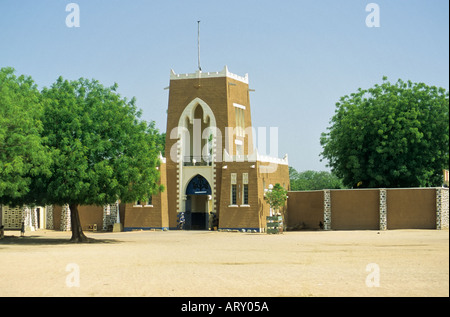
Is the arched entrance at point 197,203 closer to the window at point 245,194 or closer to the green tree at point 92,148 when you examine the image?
the window at point 245,194

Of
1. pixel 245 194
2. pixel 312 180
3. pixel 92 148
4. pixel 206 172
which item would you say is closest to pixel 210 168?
pixel 206 172

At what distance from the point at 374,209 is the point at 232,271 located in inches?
1061

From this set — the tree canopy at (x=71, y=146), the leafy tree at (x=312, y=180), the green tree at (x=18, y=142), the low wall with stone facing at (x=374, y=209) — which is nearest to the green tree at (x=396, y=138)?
the low wall with stone facing at (x=374, y=209)

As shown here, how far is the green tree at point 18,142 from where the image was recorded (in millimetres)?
27922

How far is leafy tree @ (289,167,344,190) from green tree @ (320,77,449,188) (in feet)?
147

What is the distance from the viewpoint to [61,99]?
31.8m

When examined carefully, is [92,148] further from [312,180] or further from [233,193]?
[312,180]

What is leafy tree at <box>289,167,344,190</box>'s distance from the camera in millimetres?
98688

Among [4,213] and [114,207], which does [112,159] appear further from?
[4,213]

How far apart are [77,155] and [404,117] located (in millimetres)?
25974

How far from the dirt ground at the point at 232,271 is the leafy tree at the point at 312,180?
69719 millimetres

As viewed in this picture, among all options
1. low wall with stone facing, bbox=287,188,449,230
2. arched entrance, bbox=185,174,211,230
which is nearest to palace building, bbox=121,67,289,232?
arched entrance, bbox=185,174,211,230

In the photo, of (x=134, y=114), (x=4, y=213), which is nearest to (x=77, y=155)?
(x=134, y=114)
